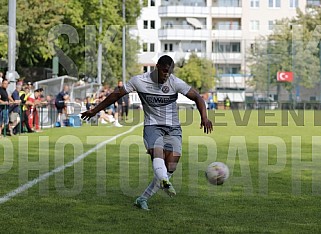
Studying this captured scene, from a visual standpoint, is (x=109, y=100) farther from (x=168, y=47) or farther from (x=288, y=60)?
(x=168, y=47)

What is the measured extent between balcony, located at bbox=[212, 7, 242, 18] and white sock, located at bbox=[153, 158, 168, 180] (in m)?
88.2

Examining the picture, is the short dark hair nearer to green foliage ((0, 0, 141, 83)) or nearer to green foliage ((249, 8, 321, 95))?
green foliage ((0, 0, 141, 83))

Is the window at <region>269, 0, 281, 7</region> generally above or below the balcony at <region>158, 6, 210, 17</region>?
above

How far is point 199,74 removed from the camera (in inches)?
3258

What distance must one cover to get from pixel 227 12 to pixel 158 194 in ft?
285

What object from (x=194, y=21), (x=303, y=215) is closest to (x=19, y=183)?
(x=303, y=215)

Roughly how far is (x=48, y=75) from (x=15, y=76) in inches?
916

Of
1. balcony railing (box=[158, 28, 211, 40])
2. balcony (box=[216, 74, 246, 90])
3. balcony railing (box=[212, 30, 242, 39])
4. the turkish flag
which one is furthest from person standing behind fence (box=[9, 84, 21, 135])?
balcony railing (box=[158, 28, 211, 40])

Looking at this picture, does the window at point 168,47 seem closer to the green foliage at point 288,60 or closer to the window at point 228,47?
the window at point 228,47

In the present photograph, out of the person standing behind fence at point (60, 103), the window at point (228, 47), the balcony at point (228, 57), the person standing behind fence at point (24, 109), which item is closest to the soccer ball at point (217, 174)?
the person standing behind fence at point (24, 109)

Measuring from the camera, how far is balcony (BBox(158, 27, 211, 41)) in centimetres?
9719

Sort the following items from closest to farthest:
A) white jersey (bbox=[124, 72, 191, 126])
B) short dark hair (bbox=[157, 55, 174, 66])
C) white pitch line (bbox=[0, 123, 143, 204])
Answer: short dark hair (bbox=[157, 55, 174, 66]) < white jersey (bbox=[124, 72, 191, 126]) < white pitch line (bbox=[0, 123, 143, 204])

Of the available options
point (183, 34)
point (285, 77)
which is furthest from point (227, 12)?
point (285, 77)

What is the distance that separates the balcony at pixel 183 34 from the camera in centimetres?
9719
